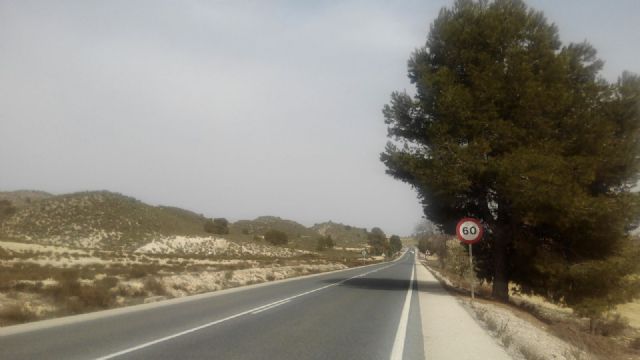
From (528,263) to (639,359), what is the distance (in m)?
5.02

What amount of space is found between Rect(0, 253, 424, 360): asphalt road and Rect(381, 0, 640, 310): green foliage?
6.03 m

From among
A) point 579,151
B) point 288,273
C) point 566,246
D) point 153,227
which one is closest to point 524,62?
point 579,151

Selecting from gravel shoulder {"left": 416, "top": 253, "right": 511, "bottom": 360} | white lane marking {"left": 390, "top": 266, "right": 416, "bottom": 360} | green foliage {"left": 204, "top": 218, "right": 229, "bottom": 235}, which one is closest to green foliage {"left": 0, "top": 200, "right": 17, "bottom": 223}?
green foliage {"left": 204, "top": 218, "right": 229, "bottom": 235}

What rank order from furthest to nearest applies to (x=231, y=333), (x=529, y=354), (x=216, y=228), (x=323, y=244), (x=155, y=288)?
(x=323, y=244) < (x=216, y=228) < (x=155, y=288) < (x=231, y=333) < (x=529, y=354)

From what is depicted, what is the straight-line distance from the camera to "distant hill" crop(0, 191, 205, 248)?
8581 cm

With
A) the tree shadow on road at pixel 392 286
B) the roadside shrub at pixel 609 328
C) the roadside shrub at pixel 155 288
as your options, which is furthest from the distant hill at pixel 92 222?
the roadside shrub at pixel 609 328

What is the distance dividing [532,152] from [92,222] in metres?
91.4

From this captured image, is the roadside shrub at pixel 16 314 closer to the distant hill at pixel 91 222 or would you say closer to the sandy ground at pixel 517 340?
the sandy ground at pixel 517 340

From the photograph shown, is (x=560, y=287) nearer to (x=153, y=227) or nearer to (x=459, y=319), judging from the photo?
(x=459, y=319)

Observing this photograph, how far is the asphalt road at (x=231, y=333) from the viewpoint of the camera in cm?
825

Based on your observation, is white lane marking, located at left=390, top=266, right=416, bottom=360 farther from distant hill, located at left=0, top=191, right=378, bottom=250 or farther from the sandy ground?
distant hill, located at left=0, top=191, right=378, bottom=250

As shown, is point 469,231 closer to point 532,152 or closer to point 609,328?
point 532,152

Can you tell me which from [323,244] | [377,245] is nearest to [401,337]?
[323,244]

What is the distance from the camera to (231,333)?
33.5ft
